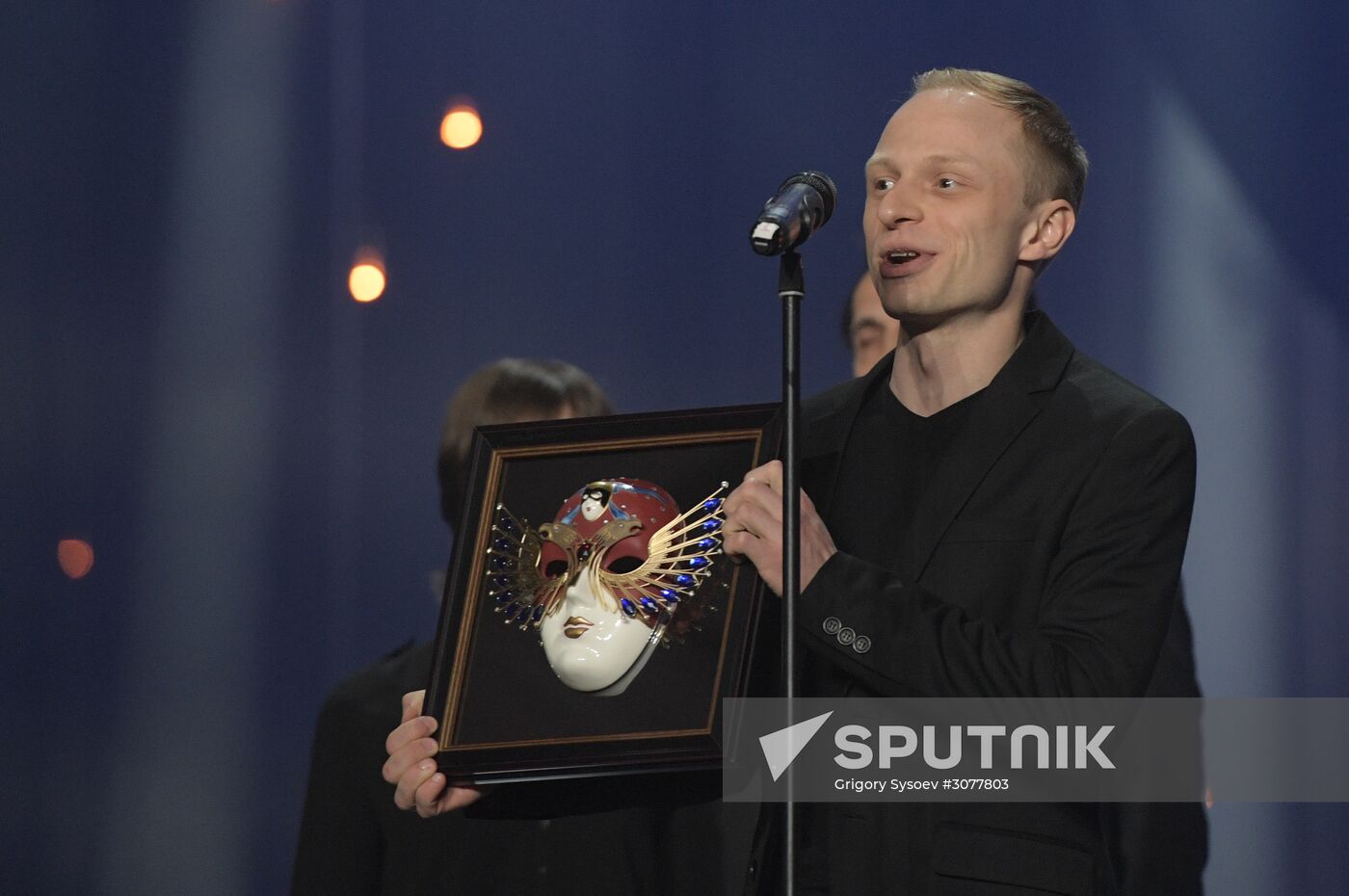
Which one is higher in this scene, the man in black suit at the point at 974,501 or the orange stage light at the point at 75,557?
the orange stage light at the point at 75,557

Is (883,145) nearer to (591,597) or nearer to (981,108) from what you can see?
(981,108)

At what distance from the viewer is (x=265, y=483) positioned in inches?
146

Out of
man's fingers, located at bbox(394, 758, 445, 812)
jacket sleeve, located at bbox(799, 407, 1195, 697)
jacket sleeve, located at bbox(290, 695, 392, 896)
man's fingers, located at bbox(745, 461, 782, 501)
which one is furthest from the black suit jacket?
jacket sleeve, located at bbox(290, 695, 392, 896)

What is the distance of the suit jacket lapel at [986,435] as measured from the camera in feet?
6.77

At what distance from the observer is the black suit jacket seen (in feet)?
6.27

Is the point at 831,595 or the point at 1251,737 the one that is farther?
the point at 1251,737

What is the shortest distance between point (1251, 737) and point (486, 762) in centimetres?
177

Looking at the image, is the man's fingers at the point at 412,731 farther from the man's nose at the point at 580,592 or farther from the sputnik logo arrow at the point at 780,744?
the sputnik logo arrow at the point at 780,744

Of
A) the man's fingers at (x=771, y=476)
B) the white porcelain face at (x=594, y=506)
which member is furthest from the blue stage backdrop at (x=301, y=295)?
the man's fingers at (x=771, y=476)

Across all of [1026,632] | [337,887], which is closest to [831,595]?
[1026,632]

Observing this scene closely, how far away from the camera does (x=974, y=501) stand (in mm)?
2064

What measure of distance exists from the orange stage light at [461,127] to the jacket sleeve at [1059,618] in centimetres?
208

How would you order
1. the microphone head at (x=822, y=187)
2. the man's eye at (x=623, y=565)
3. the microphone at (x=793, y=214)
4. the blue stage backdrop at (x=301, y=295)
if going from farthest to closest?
the blue stage backdrop at (x=301, y=295) < the man's eye at (x=623, y=565) < the microphone head at (x=822, y=187) < the microphone at (x=793, y=214)

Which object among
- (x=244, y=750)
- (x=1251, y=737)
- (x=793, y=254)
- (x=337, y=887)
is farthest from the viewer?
(x=244, y=750)
